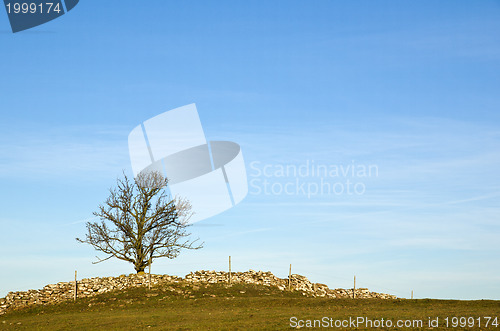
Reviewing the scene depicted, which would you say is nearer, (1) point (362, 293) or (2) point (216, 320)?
(2) point (216, 320)

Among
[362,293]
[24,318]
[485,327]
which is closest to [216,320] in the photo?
[485,327]

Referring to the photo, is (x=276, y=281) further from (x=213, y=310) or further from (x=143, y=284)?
(x=213, y=310)

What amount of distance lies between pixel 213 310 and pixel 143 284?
14.6 metres

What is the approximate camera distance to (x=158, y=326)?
33562mm

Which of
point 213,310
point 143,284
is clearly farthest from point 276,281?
point 213,310

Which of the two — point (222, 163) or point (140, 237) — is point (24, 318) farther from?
point (222, 163)

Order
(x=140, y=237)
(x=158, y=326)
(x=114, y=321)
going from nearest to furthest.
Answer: (x=158, y=326) → (x=114, y=321) → (x=140, y=237)

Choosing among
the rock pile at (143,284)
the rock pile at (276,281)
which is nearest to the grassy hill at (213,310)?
the rock pile at (143,284)

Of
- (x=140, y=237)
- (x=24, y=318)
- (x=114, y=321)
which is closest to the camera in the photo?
(x=114, y=321)

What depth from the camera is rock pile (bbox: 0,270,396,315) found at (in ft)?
166

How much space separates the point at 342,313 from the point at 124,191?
2987cm

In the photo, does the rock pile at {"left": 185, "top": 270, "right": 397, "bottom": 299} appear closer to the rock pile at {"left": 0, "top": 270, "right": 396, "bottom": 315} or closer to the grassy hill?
the rock pile at {"left": 0, "top": 270, "right": 396, "bottom": 315}

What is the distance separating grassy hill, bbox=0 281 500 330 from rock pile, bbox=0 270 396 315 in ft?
5.32

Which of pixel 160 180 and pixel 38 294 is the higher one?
pixel 160 180
